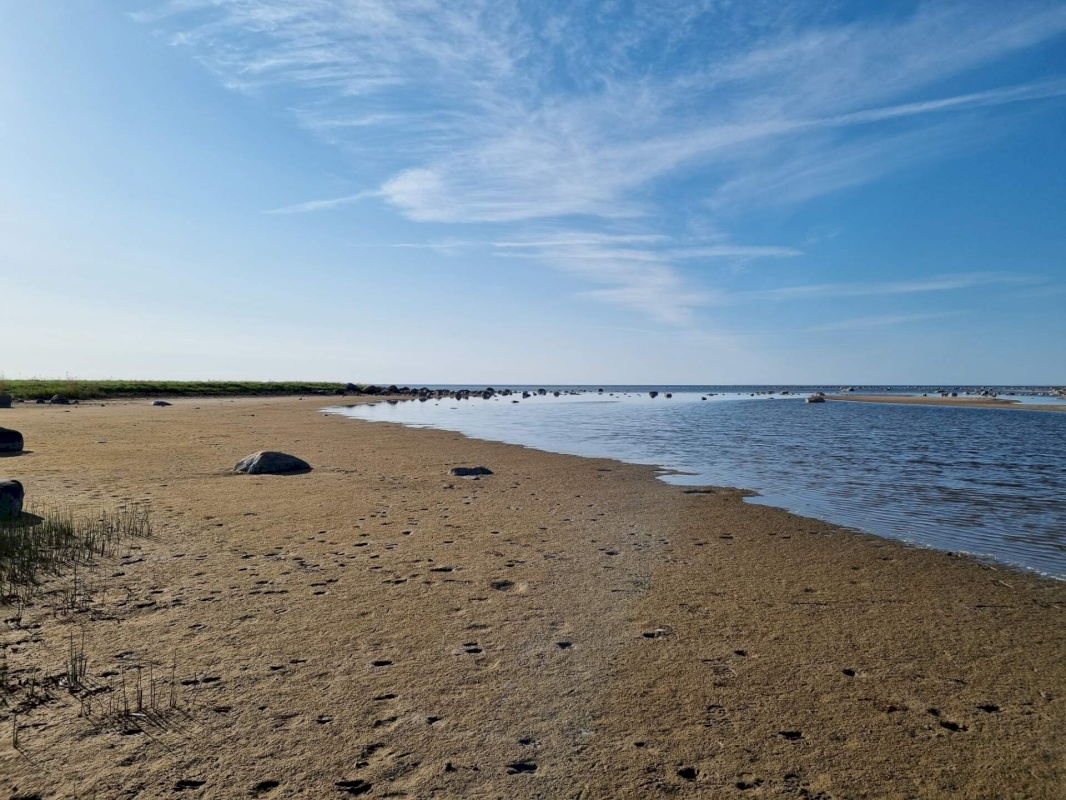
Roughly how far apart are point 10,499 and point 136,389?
6601 cm

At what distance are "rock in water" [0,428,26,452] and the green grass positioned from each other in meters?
41.9

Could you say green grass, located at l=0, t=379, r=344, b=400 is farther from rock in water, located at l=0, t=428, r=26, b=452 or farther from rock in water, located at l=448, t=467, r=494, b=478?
rock in water, located at l=448, t=467, r=494, b=478

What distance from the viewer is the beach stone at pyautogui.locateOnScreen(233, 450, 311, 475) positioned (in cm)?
1659

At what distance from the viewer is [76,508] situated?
11484 millimetres

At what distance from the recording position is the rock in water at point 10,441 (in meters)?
19.3

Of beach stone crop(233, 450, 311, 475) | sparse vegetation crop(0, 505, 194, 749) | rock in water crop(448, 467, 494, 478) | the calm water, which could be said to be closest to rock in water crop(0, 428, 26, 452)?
beach stone crop(233, 450, 311, 475)

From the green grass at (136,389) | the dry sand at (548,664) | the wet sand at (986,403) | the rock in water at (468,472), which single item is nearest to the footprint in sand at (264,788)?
the dry sand at (548,664)

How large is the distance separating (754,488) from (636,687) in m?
11.7

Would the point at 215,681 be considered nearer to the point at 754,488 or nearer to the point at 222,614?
the point at 222,614

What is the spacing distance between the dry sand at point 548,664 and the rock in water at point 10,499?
6.75ft

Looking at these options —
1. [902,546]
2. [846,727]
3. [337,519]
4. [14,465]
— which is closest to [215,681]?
[846,727]

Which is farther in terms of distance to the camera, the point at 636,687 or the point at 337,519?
the point at 337,519

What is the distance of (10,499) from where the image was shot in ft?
32.2

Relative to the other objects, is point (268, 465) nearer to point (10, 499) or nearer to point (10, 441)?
point (10, 499)
